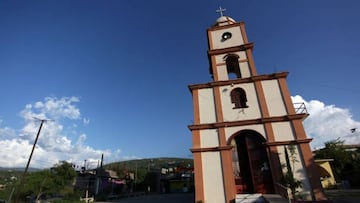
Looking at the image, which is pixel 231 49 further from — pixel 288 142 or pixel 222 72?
pixel 288 142

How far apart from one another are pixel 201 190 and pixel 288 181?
472cm

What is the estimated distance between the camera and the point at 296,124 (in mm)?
12531

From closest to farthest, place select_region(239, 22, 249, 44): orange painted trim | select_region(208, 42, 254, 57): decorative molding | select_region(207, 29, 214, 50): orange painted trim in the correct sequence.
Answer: select_region(208, 42, 254, 57): decorative molding
select_region(239, 22, 249, 44): orange painted trim
select_region(207, 29, 214, 50): orange painted trim

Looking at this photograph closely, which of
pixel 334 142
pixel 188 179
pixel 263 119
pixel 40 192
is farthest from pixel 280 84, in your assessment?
pixel 188 179

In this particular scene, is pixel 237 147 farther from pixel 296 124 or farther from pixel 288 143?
pixel 296 124

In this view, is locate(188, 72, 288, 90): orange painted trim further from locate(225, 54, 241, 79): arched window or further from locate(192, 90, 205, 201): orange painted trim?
locate(225, 54, 241, 79): arched window

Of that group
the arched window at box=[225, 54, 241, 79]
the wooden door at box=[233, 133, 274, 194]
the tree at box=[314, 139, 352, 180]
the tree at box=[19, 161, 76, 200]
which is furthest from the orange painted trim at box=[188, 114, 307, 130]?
the tree at box=[19, 161, 76, 200]

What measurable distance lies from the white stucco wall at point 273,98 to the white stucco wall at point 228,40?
15.1ft

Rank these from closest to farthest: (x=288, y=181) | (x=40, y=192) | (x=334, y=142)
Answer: (x=288, y=181) < (x=40, y=192) < (x=334, y=142)

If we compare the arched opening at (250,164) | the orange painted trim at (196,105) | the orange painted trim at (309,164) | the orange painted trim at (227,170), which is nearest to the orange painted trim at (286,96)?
the orange painted trim at (309,164)

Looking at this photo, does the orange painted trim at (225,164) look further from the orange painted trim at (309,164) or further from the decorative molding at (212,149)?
the orange painted trim at (309,164)

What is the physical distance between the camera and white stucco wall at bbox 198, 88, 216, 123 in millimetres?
14115

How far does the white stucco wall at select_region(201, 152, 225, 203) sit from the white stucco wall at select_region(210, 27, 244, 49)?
925cm

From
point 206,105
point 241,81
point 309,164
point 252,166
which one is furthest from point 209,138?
point 309,164
